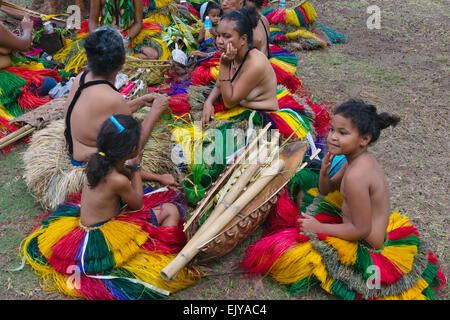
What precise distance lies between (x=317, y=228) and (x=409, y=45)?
187 inches

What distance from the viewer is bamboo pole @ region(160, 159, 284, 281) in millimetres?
2334

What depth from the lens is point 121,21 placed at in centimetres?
512

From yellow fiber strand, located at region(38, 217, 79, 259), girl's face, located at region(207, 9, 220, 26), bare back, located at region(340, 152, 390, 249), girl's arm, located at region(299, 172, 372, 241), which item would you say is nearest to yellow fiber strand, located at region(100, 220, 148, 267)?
yellow fiber strand, located at region(38, 217, 79, 259)

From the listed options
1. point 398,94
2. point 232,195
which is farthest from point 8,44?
point 398,94

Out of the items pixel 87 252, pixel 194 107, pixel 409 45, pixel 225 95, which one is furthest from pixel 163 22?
pixel 87 252

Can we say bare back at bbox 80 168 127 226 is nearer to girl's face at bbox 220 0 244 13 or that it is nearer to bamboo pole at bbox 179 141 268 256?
bamboo pole at bbox 179 141 268 256

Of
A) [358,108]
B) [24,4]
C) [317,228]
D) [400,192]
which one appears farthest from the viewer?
[24,4]

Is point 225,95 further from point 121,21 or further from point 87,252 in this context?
point 121,21

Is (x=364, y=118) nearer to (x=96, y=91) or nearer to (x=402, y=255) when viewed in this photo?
(x=402, y=255)

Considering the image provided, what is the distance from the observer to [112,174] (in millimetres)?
2361

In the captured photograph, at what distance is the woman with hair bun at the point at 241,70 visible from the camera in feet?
11.0

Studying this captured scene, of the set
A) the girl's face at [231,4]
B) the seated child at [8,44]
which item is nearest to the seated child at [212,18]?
the girl's face at [231,4]

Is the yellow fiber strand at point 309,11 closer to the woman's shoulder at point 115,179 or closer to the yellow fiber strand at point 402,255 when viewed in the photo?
the yellow fiber strand at point 402,255

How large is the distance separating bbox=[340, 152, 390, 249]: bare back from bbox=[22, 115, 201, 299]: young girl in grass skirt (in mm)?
1077
